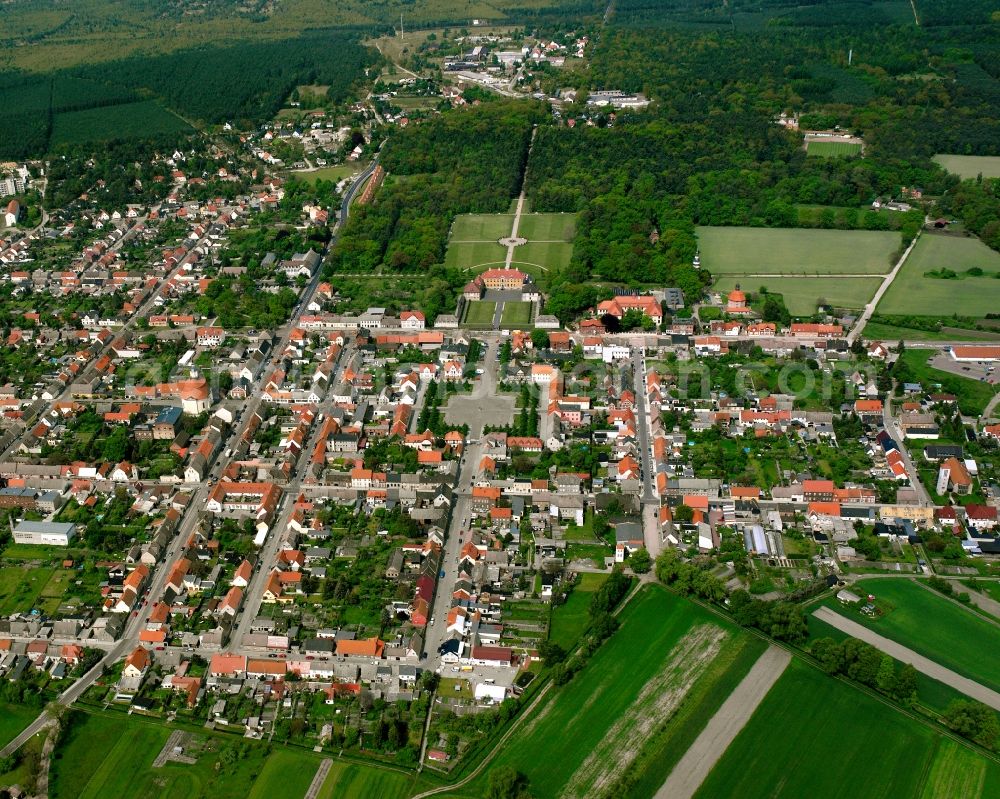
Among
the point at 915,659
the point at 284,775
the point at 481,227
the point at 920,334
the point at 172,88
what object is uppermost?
the point at 915,659

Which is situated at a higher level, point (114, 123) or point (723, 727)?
point (723, 727)

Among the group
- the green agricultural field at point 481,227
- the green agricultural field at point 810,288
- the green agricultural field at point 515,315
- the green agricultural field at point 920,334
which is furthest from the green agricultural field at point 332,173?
the green agricultural field at point 920,334

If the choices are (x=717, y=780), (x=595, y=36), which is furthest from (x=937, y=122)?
(x=717, y=780)

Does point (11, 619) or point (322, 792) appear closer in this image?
point (322, 792)

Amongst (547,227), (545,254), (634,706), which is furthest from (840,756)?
(547,227)

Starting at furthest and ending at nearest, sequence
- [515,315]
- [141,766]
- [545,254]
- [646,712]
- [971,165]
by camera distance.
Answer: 1. [971,165]
2. [545,254]
3. [515,315]
4. [646,712]
5. [141,766]

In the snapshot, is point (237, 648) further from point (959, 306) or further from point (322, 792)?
point (959, 306)

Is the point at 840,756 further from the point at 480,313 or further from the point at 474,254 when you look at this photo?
the point at 474,254
